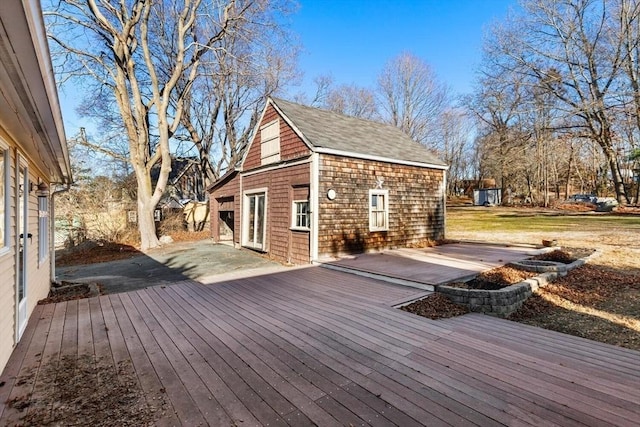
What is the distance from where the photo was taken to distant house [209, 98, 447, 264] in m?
8.16

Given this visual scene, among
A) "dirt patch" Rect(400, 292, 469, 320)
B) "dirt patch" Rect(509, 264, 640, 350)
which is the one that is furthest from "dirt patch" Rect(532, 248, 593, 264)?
"dirt patch" Rect(400, 292, 469, 320)

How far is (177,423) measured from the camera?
2025mm

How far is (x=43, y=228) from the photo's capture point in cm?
620

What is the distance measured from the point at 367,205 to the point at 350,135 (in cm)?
246

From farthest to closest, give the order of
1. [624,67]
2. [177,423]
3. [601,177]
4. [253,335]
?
1. [601,177]
2. [624,67]
3. [253,335]
4. [177,423]

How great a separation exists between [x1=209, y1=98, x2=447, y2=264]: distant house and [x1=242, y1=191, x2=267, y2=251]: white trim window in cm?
3

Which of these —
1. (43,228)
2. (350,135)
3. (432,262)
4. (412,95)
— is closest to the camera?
(43,228)

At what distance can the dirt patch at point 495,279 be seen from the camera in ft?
17.8

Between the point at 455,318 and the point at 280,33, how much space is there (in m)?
14.4

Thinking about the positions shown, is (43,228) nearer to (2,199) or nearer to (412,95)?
(2,199)

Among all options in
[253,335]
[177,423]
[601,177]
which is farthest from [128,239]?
[601,177]

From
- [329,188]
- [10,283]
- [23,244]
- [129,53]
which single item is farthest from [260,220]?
[129,53]

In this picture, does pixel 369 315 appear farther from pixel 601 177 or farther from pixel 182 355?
pixel 601 177

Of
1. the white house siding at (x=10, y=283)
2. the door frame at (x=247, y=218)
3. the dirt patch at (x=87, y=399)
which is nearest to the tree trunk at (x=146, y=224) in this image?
the door frame at (x=247, y=218)
